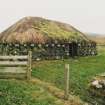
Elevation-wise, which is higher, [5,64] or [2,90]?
[5,64]

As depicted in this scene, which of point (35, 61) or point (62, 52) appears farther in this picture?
point (62, 52)

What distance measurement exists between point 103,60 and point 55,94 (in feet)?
51.6

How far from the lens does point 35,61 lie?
32219 mm

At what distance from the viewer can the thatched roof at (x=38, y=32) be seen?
33.3m

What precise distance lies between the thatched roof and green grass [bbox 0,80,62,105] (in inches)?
507

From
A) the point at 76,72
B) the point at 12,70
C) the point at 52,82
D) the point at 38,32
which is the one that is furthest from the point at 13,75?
the point at 38,32

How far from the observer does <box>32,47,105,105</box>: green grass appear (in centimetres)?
2228

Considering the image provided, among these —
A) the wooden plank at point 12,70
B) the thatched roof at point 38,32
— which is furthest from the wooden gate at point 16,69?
the thatched roof at point 38,32

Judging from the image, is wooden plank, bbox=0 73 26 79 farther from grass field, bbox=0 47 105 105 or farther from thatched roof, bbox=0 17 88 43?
thatched roof, bbox=0 17 88 43

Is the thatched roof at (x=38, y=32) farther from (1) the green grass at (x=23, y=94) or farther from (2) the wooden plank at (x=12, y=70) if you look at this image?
(1) the green grass at (x=23, y=94)

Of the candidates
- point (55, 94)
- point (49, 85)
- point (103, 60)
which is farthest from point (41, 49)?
point (55, 94)

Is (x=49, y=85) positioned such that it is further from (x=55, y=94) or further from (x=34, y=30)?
(x=34, y=30)

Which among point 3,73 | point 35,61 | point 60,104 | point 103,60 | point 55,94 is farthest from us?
point 103,60

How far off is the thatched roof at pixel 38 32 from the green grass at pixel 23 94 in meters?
12.9
